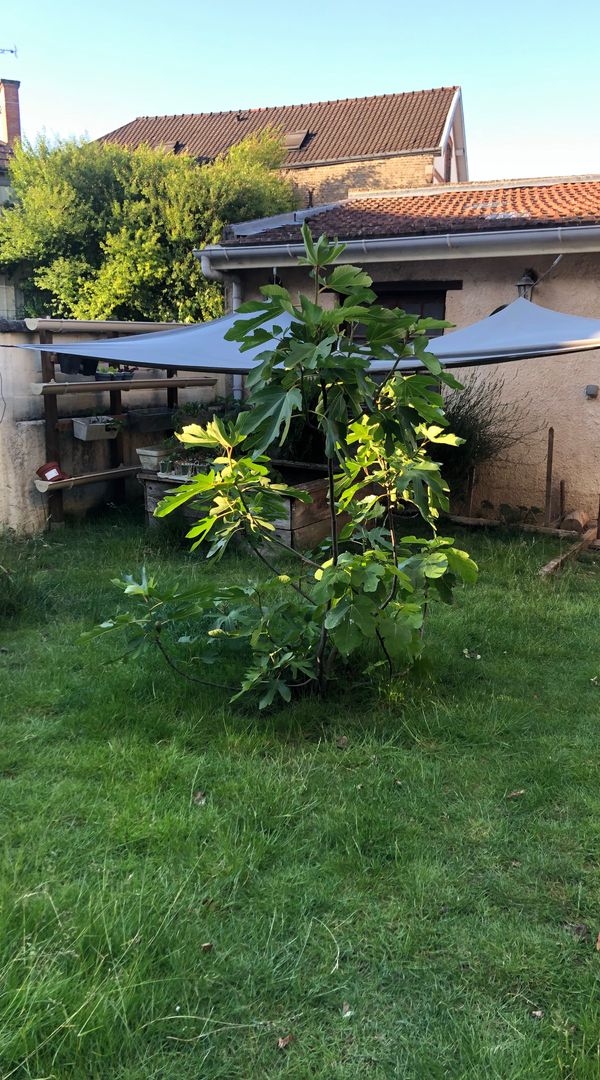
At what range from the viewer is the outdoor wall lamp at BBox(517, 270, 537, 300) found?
7.34 metres

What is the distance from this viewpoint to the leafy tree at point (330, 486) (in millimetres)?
2736

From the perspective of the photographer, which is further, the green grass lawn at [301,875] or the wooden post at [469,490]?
the wooden post at [469,490]

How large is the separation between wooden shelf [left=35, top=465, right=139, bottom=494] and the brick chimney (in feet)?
62.9

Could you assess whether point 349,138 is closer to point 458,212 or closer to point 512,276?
point 458,212

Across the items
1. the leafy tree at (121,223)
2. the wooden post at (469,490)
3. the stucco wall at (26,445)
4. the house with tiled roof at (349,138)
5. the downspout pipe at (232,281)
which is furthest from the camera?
the house with tiled roof at (349,138)

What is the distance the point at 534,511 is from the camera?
24.0ft

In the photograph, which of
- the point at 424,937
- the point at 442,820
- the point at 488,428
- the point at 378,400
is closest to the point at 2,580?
the point at 378,400

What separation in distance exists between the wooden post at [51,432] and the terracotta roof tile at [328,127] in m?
16.4

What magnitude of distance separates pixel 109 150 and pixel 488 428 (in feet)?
41.5

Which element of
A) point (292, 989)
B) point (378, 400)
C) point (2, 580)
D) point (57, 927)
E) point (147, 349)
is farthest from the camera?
point (147, 349)

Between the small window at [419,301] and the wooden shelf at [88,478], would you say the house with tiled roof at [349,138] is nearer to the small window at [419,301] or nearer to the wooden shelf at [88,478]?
the small window at [419,301]

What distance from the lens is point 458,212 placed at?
825 centimetres

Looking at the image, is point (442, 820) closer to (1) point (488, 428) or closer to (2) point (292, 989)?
(2) point (292, 989)

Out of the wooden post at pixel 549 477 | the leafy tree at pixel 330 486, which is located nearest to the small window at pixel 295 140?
the wooden post at pixel 549 477
